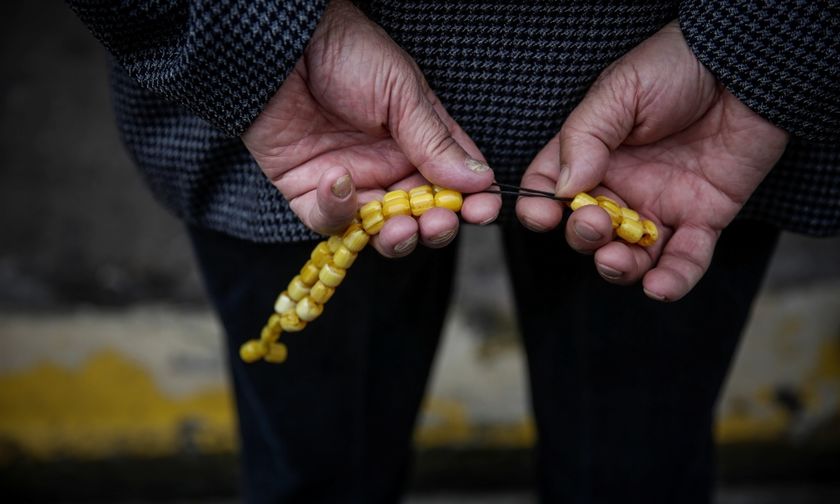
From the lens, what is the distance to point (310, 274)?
2.86 feet

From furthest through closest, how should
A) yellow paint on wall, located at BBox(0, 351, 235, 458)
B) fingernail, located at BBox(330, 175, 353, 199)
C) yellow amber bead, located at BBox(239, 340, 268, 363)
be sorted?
yellow paint on wall, located at BBox(0, 351, 235, 458) < yellow amber bead, located at BBox(239, 340, 268, 363) < fingernail, located at BBox(330, 175, 353, 199)

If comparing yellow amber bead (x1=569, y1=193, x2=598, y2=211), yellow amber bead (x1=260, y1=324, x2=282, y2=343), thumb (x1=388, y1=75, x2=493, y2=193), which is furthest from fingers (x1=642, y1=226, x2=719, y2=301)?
yellow amber bead (x1=260, y1=324, x2=282, y2=343)

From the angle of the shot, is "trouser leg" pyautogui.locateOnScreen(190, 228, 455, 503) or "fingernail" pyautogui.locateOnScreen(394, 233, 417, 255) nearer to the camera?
"fingernail" pyautogui.locateOnScreen(394, 233, 417, 255)

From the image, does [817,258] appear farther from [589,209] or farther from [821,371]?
[589,209]

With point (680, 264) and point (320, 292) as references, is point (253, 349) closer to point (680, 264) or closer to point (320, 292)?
point (320, 292)

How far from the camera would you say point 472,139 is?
0.89 meters

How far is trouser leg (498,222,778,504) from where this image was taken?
1.03 m

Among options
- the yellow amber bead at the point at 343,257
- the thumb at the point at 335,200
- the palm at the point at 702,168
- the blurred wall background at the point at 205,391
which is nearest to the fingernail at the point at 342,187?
the thumb at the point at 335,200

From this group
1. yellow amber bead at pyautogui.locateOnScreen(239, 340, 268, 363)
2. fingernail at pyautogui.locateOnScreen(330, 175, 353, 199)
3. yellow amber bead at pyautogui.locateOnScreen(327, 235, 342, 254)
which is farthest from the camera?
yellow amber bead at pyautogui.locateOnScreen(239, 340, 268, 363)

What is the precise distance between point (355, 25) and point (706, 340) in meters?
0.61

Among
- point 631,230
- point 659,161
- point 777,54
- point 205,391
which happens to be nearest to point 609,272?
point 631,230

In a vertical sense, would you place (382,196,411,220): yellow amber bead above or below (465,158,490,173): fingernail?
below

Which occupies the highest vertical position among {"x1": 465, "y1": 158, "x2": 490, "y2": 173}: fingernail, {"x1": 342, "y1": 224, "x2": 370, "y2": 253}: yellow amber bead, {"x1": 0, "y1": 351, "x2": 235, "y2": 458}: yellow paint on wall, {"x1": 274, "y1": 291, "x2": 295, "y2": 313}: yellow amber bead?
{"x1": 465, "y1": 158, "x2": 490, "y2": 173}: fingernail

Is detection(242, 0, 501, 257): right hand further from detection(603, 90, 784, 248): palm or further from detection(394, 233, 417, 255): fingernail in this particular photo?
detection(603, 90, 784, 248): palm
